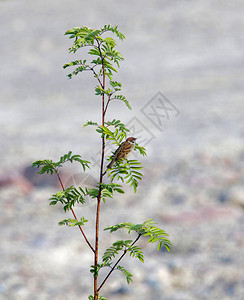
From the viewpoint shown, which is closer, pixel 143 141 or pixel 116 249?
pixel 116 249

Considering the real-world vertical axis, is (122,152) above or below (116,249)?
above

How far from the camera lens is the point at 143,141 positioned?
10117 millimetres

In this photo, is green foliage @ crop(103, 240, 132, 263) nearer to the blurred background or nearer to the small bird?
the small bird

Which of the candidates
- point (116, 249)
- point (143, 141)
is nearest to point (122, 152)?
point (116, 249)

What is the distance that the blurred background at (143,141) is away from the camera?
6781mm

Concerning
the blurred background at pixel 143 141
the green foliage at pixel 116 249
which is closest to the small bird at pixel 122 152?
the green foliage at pixel 116 249

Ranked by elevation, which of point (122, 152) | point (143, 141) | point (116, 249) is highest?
point (143, 141)

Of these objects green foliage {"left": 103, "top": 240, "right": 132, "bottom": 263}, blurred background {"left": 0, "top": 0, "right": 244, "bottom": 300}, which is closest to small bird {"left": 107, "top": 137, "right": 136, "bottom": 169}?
green foliage {"left": 103, "top": 240, "right": 132, "bottom": 263}

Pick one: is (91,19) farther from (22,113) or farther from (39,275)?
(39,275)

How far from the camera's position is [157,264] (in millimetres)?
6996

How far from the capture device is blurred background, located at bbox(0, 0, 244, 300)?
22.2ft

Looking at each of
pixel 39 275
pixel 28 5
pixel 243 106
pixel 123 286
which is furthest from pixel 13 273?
pixel 28 5

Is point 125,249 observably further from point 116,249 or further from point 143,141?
point 143,141

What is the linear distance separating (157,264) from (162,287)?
0.57 m
